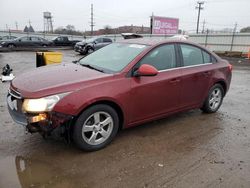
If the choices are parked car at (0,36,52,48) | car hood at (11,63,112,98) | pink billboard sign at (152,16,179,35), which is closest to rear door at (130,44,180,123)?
car hood at (11,63,112,98)

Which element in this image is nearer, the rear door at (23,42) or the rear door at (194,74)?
the rear door at (194,74)

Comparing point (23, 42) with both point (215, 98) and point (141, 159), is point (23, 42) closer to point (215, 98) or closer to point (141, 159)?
point (215, 98)

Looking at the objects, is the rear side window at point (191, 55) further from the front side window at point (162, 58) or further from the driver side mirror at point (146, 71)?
the driver side mirror at point (146, 71)

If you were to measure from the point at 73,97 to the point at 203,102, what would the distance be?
2994mm

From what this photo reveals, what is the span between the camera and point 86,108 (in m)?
3.38

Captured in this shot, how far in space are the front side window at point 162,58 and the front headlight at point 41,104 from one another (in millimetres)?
1570

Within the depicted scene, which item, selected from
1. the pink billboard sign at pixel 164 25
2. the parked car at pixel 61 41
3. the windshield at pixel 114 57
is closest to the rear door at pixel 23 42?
the parked car at pixel 61 41

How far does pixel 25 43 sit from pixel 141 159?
80.6 ft

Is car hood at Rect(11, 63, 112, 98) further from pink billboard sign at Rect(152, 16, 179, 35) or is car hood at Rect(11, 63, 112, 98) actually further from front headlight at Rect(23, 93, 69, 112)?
pink billboard sign at Rect(152, 16, 179, 35)

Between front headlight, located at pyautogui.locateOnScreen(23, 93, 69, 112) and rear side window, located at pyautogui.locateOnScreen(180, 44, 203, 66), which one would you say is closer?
front headlight, located at pyautogui.locateOnScreen(23, 93, 69, 112)

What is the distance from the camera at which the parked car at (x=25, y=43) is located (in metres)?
23.8

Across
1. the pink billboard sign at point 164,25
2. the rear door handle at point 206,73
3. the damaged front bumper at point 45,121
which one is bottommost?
the damaged front bumper at point 45,121

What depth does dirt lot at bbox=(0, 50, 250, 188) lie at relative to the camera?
298cm

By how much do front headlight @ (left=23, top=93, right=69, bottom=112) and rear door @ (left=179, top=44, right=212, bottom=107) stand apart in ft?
7.78
